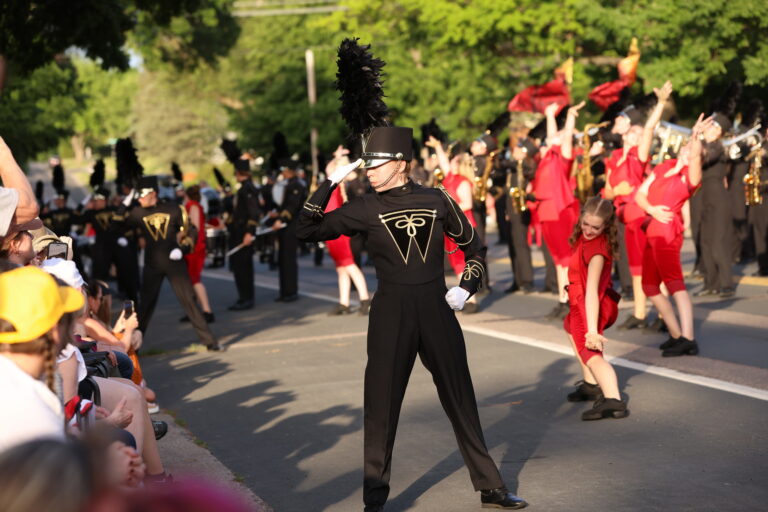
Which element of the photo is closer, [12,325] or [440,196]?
[12,325]

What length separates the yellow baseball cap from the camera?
11.9ft

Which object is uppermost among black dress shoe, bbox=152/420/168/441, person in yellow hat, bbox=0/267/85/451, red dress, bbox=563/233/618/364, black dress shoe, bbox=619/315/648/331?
person in yellow hat, bbox=0/267/85/451

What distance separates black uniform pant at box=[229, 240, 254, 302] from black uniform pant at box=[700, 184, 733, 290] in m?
6.48

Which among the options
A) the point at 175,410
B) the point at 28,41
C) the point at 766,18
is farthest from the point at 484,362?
the point at 766,18

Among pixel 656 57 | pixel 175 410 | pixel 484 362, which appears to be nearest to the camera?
pixel 175 410

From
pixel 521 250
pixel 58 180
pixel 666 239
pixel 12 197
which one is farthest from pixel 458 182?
pixel 58 180

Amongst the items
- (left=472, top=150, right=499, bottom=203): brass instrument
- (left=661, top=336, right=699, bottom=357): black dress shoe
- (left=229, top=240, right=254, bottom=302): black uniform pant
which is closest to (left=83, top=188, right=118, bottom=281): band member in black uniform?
(left=229, top=240, right=254, bottom=302): black uniform pant

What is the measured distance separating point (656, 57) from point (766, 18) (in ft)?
10.7

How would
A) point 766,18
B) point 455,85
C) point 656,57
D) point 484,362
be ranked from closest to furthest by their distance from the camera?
point 484,362 < point 766,18 < point 656,57 < point 455,85

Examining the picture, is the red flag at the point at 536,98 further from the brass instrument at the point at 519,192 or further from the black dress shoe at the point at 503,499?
the black dress shoe at the point at 503,499

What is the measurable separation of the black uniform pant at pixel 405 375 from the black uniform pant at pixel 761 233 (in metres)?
11.5

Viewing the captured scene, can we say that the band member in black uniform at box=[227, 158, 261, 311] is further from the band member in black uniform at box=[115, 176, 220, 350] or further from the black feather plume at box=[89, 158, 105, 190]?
the black feather plume at box=[89, 158, 105, 190]

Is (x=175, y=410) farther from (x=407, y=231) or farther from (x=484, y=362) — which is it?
(x=407, y=231)

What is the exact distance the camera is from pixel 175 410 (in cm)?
968
